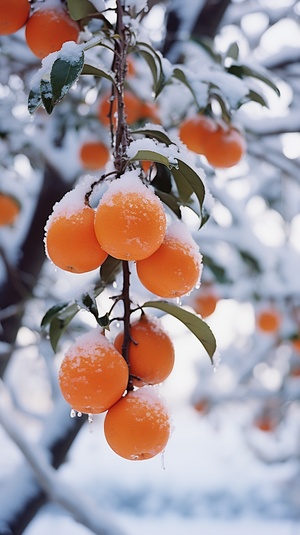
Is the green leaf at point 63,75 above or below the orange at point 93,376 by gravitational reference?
above

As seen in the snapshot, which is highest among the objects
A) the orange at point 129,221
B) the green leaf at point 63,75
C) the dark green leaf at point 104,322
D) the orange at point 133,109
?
the green leaf at point 63,75

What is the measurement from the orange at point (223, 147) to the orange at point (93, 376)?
0.52 m

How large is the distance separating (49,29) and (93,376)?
0.41m

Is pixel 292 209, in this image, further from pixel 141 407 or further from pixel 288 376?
pixel 141 407

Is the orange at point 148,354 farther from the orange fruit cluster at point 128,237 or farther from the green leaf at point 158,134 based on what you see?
the green leaf at point 158,134

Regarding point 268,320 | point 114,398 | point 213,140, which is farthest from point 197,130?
point 268,320

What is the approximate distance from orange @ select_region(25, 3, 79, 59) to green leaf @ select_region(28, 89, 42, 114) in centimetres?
15

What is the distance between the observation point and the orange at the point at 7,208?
4.61ft

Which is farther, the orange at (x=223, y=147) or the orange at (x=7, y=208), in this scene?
the orange at (x=7, y=208)

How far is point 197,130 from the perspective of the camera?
95 cm

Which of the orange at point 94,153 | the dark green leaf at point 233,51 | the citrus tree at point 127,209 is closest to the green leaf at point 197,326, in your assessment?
the citrus tree at point 127,209

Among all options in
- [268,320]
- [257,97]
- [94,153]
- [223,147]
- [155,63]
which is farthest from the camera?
[268,320]

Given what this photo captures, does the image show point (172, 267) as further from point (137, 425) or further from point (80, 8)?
point (80, 8)

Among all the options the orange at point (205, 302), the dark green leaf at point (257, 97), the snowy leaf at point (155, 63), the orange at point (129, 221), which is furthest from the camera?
the orange at point (205, 302)
